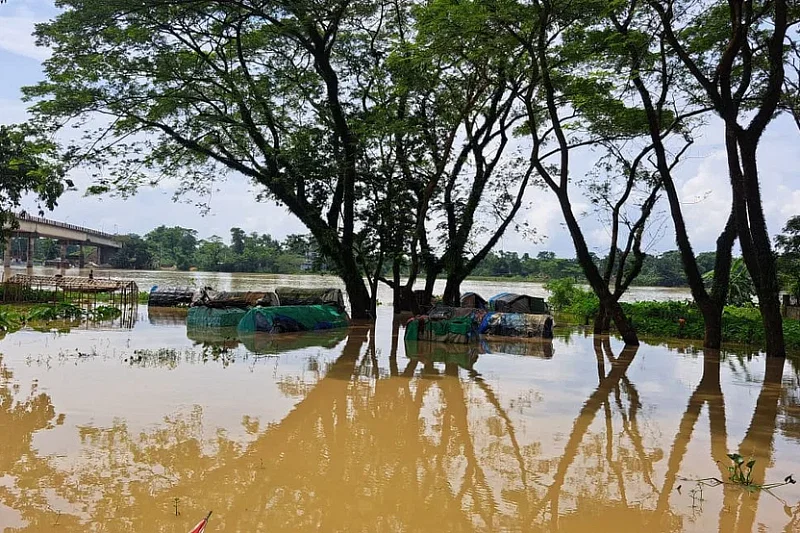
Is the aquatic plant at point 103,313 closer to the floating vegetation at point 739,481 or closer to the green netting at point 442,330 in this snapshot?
the green netting at point 442,330

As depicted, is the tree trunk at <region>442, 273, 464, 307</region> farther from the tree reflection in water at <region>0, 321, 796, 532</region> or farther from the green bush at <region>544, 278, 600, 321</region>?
the tree reflection in water at <region>0, 321, 796, 532</region>

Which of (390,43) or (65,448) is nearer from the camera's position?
(65,448)

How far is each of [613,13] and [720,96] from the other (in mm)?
3335

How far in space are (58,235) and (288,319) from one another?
42291 mm

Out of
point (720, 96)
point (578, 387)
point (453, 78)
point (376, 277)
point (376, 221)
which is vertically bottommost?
point (578, 387)

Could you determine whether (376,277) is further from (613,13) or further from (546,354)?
(613,13)

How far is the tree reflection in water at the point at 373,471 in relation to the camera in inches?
191

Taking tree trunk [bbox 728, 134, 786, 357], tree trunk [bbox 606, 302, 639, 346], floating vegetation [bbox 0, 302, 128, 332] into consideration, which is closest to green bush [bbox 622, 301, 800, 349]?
tree trunk [bbox 606, 302, 639, 346]

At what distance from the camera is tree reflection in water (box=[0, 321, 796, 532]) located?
4.86 m

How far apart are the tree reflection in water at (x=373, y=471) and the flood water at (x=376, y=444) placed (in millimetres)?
23

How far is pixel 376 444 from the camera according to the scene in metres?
6.93

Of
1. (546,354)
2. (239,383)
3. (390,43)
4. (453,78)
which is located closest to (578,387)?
(546,354)

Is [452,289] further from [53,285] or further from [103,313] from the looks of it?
[53,285]

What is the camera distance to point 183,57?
20000 millimetres
